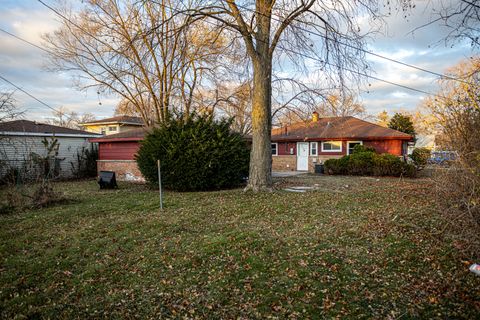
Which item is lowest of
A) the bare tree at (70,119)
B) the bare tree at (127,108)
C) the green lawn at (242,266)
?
the green lawn at (242,266)

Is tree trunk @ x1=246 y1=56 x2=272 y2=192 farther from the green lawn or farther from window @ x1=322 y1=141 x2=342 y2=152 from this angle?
window @ x1=322 y1=141 x2=342 y2=152

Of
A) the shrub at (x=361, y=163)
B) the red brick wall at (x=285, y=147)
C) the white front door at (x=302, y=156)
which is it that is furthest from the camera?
the red brick wall at (x=285, y=147)

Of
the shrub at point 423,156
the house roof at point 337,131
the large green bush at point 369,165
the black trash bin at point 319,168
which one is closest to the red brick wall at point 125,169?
the house roof at point 337,131

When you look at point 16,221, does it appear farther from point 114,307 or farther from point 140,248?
point 114,307

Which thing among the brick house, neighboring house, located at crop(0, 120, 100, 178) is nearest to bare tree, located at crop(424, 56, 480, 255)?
the brick house

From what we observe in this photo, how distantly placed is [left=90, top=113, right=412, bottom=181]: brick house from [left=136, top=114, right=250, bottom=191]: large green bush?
5.10 meters

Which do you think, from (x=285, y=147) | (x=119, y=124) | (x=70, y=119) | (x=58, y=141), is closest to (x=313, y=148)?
(x=285, y=147)

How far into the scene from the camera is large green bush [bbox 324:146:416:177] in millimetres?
16359

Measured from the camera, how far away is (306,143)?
23.0 meters

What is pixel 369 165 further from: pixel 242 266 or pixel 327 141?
pixel 242 266

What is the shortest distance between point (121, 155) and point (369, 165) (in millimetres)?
14768

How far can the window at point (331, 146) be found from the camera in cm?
2192

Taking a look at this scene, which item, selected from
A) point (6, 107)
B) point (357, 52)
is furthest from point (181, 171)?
point (357, 52)

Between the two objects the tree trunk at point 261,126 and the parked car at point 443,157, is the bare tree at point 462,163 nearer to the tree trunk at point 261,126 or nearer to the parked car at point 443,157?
the parked car at point 443,157
